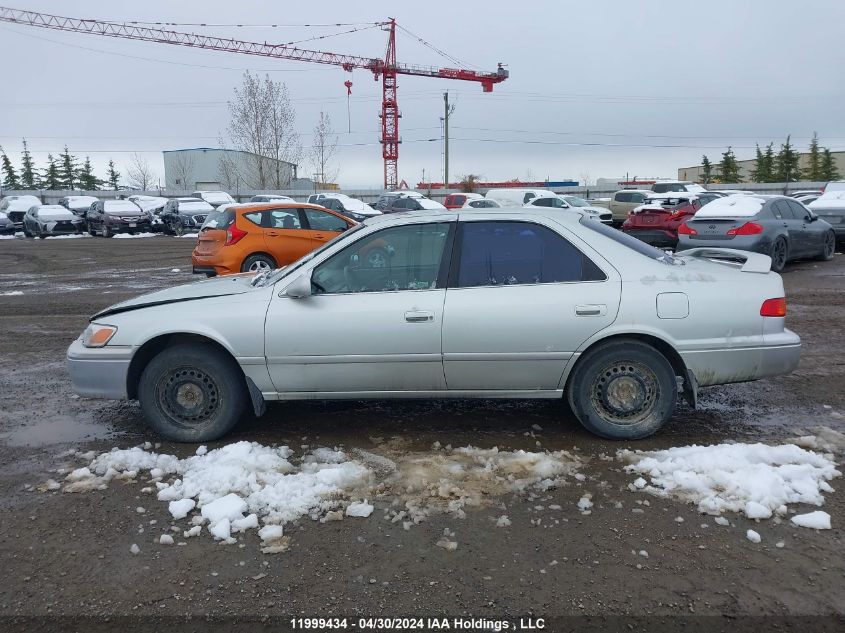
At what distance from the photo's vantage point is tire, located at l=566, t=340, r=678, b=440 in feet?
15.0

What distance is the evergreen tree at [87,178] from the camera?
79.6 metres

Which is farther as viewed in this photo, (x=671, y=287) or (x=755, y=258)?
(x=755, y=258)

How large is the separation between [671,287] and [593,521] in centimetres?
177

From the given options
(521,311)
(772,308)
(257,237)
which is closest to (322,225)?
(257,237)

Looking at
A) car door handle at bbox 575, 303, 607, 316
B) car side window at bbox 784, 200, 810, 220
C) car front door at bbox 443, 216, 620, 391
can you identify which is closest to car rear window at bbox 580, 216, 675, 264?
car front door at bbox 443, 216, 620, 391

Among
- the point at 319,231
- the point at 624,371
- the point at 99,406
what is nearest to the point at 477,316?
the point at 624,371

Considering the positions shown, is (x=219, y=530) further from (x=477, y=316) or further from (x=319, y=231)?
(x=319, y=231)

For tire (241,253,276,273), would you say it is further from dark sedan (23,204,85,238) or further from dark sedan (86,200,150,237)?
dark sedan (23,204,85,238)

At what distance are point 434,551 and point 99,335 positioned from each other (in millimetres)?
2916

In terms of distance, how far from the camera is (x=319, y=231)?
12484 millimetres

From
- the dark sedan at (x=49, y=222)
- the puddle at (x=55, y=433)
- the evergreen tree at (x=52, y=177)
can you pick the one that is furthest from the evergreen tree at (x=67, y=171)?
the puddle at (x=55, y=433)

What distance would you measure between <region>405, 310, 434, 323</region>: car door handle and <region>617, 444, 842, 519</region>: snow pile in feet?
5.00

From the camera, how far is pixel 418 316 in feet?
14.8

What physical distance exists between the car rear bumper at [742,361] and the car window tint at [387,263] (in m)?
1.80
